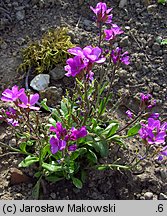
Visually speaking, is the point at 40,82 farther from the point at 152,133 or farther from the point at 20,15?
the point at 152,133

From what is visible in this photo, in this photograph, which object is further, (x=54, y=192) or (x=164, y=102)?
(x=164, y=102)

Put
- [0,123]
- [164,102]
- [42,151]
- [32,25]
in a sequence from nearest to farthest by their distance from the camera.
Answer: [42,151]
[0,123]
[164,102]
[32,25]

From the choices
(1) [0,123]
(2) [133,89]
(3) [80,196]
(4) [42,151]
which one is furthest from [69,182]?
(2) [133,89]

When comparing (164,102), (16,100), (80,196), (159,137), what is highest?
(164,102)

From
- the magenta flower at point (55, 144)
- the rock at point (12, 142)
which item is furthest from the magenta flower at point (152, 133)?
the rock at point (12, 142)

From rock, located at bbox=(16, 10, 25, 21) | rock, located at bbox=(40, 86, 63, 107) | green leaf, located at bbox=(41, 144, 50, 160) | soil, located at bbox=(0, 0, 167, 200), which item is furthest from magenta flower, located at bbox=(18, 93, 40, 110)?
rock, located at bbox=(16, 10, 25, 21)

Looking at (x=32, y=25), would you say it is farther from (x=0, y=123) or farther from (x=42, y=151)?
(x=42, y=151)

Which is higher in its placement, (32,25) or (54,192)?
(32,25)

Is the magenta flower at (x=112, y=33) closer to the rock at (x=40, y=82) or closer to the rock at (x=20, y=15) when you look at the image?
the rock at (x=40, y=82)
